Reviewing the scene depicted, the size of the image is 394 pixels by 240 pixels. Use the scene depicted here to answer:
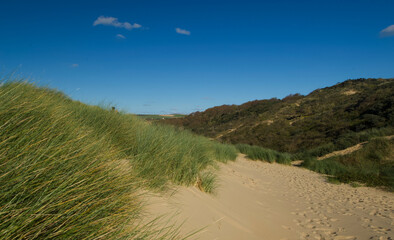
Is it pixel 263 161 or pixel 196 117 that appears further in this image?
pixel 196 117

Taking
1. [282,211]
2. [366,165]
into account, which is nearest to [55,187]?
[282,211]

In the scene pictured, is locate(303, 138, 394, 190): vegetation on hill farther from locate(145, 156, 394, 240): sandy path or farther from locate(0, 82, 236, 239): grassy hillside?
locate(0, 82, 236, 239): grassy hillside

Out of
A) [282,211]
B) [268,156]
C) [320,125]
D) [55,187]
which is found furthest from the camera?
[320,125]

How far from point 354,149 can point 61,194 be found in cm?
1674

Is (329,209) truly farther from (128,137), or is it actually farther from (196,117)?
(196,117)

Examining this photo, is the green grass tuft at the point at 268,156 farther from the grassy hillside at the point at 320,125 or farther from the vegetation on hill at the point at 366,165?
the grassy hillside at the point at 320,125

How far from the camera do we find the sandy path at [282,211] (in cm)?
325

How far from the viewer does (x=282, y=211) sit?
5.67 meters

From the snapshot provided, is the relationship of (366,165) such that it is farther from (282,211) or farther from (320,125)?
(320,125)

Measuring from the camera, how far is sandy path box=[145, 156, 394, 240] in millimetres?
3248

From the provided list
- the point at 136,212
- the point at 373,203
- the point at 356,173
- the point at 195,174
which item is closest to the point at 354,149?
the point at 356,173

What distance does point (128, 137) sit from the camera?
4328mm

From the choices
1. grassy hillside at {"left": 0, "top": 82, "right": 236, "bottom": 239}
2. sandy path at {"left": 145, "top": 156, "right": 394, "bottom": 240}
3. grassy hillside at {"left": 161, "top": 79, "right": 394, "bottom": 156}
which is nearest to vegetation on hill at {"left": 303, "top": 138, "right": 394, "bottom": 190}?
sandy path at {"left": 145, "top": 156, "right": 394, "bottom": 240}

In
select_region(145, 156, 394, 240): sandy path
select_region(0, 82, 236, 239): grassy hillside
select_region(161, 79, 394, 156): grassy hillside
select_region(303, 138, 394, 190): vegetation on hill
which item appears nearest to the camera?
select_region(0, 82, 236, 239): grassy hillside
